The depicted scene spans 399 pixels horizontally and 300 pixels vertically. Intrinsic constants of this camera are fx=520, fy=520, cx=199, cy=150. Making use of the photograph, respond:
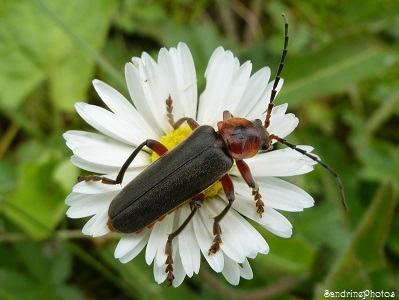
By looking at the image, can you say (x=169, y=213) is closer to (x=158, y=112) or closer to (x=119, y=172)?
(x=119, y=172)

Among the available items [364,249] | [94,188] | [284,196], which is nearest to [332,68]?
[364,249]

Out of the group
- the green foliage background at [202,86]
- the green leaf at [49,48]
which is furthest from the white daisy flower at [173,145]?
the green leaf at [49,48]

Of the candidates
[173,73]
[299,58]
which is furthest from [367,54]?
[173,73]

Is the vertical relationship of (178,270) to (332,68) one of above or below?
above

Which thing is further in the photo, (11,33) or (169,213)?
(11,33)

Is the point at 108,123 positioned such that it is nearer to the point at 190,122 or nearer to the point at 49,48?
the point at 190,122

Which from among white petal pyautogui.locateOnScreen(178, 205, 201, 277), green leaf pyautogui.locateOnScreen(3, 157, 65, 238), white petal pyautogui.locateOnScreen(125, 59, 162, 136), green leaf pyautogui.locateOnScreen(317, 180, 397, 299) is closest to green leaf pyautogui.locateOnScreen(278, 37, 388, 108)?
green leaf pyautogui.locateOnScreen(317, 180, 397, 299)
